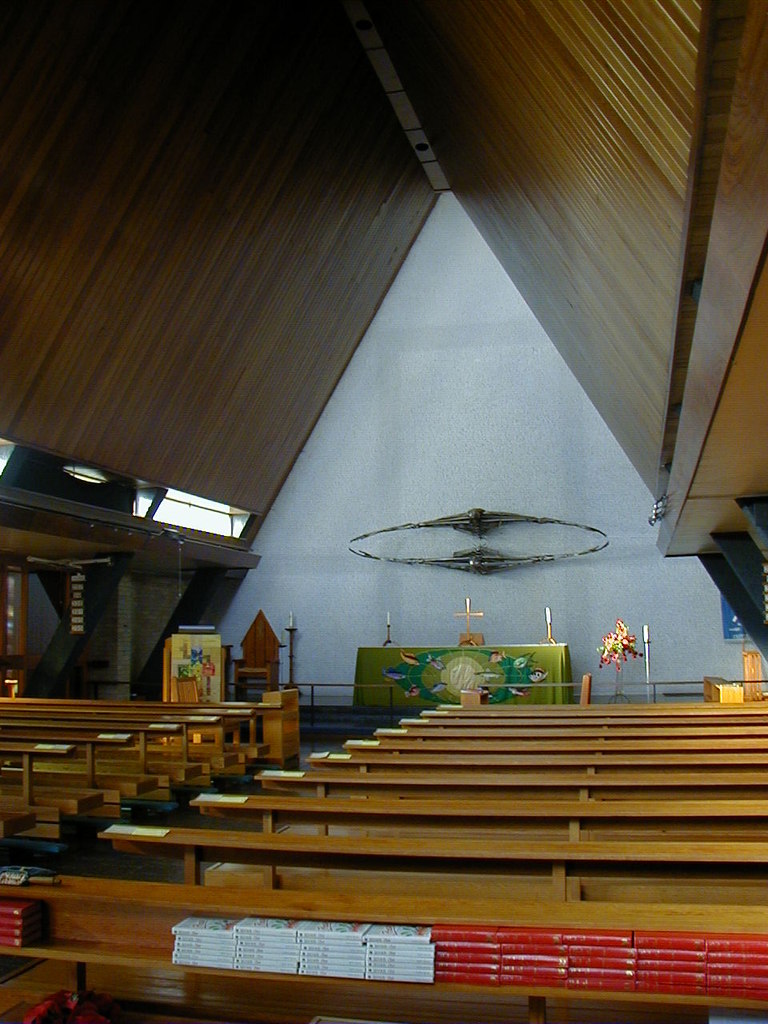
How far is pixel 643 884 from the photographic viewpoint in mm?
2898

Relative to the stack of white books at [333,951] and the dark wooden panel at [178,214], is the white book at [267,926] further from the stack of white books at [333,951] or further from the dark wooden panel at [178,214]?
the dark wooden panel at [178,214]

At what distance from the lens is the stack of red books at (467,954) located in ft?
6.96

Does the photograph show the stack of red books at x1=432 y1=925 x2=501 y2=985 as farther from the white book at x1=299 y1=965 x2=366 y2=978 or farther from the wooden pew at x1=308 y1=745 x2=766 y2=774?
the wooden pew at x1=308 y1=745 x2=766 y2=774

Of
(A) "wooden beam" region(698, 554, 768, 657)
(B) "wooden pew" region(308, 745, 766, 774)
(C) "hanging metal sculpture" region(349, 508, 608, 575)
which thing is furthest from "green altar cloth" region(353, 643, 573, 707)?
(B) "wooden pew" region(308, 745, 766, 774)

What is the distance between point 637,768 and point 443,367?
31.0ft

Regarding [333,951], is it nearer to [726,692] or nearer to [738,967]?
[738,967]

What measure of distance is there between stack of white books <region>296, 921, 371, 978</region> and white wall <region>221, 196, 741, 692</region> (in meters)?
10.5

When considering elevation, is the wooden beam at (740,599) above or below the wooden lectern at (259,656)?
above

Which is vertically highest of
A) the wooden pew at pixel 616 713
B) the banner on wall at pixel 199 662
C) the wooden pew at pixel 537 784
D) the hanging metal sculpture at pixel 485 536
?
the hanging metal sculpture at pixel 485 536

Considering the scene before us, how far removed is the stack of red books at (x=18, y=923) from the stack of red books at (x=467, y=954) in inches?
43.3

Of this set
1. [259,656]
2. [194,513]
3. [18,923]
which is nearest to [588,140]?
[18,923]

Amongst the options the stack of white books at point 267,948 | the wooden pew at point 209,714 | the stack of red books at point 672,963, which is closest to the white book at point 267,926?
the stack of white books at point 267,948

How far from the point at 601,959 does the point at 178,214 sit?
7.49m

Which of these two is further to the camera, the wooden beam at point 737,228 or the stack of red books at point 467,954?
the stack of red books at point 467,954
